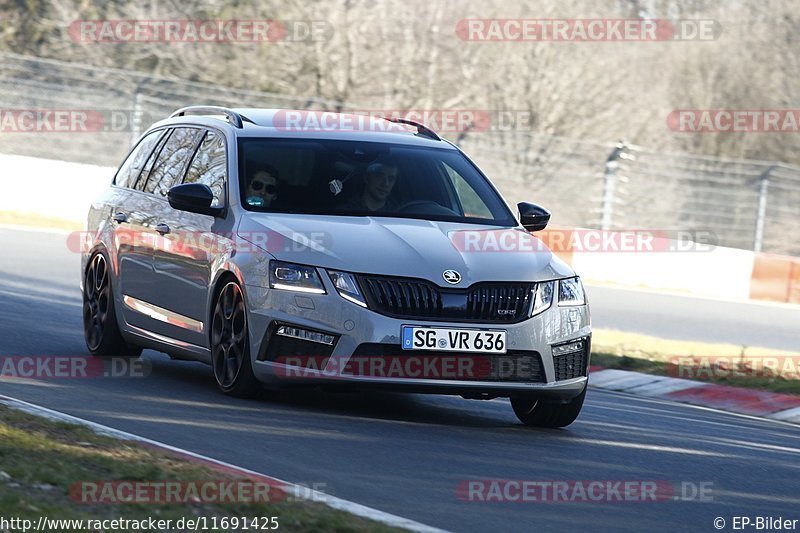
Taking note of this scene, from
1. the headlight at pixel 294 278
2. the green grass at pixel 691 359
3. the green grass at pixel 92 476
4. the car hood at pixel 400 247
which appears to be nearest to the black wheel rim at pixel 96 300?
the car hood at pixel 400 247

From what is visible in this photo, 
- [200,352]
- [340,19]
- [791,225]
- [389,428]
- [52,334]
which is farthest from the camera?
[340,19]

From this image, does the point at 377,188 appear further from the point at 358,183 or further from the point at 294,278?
the point at 294,278

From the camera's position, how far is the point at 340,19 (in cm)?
3569

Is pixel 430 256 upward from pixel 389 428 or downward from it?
upward

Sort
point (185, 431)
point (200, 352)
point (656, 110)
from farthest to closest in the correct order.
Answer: point (656, 110) → point (200, 352) → point (185, 431)

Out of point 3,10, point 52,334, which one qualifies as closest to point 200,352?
point 52,334

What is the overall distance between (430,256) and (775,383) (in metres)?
4.98

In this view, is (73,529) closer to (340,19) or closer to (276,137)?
Answer: (276,137)

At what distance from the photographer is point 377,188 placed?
31.4 feet

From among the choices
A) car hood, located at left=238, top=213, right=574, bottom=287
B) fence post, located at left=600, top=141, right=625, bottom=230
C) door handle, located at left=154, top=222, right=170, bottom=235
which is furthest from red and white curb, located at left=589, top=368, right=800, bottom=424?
fence post, located at left=600, top=141, right=625, bottom=230

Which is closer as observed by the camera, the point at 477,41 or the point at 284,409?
the point at 284,409

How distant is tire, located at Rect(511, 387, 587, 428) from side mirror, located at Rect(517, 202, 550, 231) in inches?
47.8

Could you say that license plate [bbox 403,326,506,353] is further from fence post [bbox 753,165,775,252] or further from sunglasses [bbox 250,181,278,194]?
fence post [bbox 753,165,775,252]

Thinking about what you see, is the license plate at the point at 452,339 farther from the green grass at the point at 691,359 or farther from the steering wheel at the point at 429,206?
the green grass at the point at 691,359
